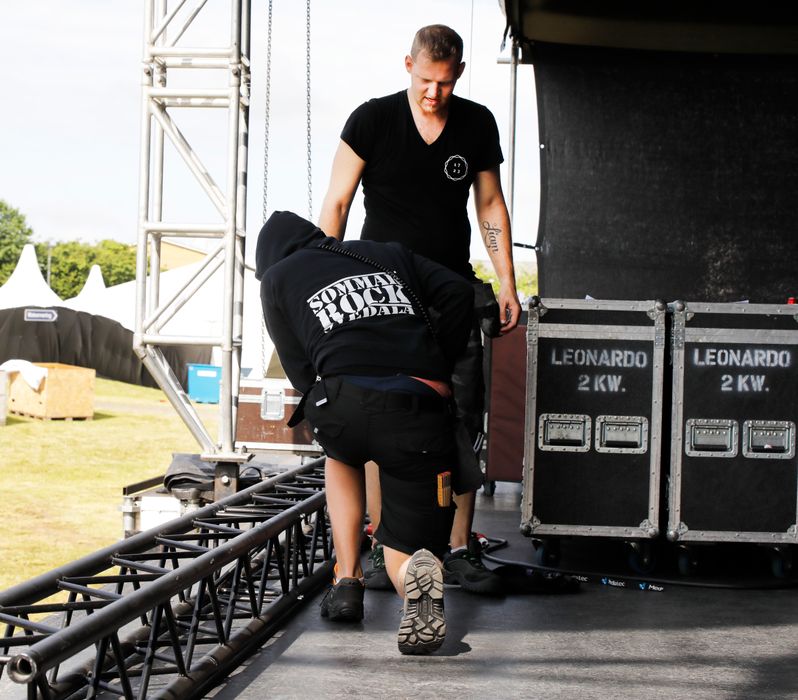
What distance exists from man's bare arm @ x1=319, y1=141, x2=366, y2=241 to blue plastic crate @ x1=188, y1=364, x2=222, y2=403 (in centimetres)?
2537

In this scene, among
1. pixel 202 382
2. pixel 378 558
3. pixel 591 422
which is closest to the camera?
pixel 378 558

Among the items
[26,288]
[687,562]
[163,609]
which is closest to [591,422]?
[687,562]

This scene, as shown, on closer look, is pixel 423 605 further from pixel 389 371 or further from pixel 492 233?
pixel 492 233

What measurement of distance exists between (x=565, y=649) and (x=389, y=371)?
0.97 m

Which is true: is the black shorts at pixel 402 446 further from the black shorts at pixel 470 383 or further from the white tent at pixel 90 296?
the white tent at pixel 90 296

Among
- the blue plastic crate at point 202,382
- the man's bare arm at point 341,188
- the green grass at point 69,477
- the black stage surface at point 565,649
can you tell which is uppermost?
the man's bare arm at point 341,188

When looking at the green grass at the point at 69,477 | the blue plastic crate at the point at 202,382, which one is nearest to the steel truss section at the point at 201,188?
the green grass at the point at 69,477

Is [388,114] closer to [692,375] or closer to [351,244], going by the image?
[351,244]

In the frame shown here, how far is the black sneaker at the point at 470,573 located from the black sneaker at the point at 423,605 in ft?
2.70

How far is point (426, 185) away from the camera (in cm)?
386

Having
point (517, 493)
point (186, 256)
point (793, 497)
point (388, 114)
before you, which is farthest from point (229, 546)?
point (186, 256)

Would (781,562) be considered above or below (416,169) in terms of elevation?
below

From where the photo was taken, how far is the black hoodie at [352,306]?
305 centimetres

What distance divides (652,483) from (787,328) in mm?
810
